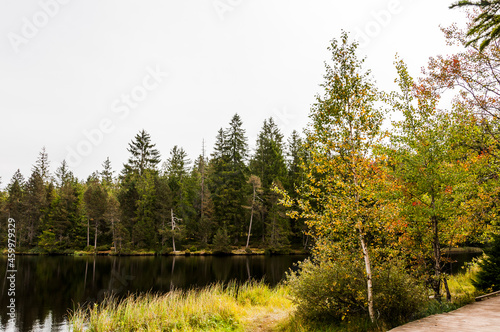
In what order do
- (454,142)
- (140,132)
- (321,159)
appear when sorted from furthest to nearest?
(140,132)
(454,142)
(321,159)

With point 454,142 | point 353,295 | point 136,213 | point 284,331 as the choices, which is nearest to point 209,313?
point 284,331

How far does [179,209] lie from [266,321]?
41215mm

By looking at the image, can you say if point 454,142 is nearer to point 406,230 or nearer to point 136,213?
point 406,230

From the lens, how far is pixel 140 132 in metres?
61.8

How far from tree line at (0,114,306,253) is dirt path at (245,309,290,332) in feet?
107

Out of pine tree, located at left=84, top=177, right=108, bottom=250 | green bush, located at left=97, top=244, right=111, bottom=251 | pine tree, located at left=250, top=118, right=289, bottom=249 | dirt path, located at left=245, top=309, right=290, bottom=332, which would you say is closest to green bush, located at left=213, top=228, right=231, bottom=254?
pine tree, located at left=250, top=118, right=289, bottom=249

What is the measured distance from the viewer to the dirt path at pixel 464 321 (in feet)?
18.9

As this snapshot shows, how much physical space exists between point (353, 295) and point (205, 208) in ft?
135

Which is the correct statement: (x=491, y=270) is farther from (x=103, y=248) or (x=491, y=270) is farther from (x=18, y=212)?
(x=18, y=212)

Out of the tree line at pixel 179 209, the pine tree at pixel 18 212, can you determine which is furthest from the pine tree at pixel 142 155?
the pine tree at pixel 18 212

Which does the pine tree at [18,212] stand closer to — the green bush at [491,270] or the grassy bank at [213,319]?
the grassy bank at [213,319]

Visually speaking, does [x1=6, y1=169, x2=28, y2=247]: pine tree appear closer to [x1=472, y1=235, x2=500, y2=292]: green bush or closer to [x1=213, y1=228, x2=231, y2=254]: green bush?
[x1=213, y1=228, x2=231, y2=254]: green bush

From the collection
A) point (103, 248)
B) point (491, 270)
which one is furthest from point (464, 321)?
point (103, 248)

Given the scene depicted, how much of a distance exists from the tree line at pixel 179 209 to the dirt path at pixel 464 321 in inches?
1416
